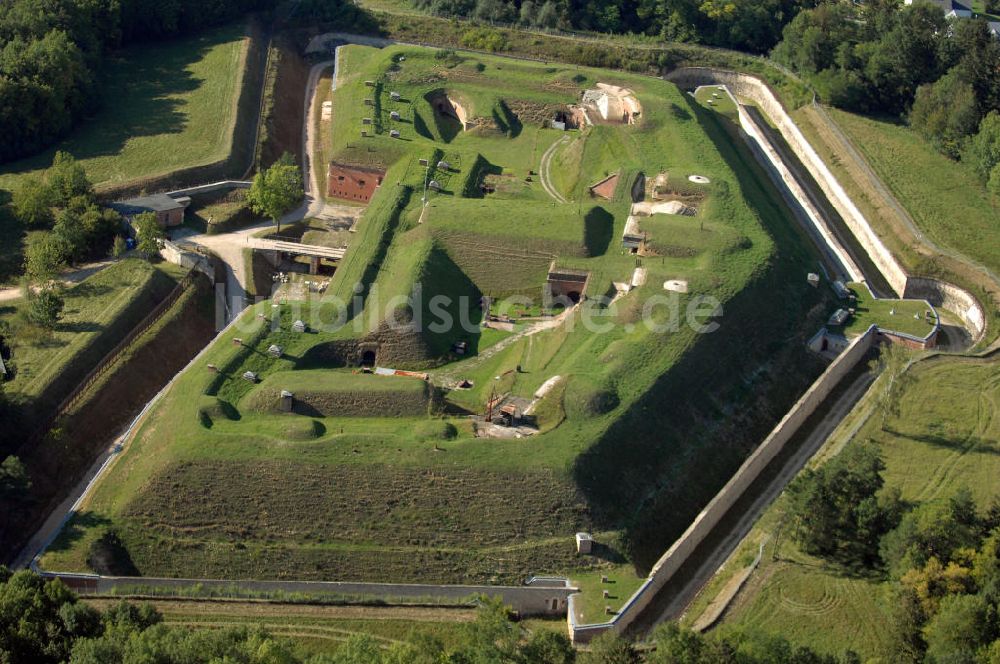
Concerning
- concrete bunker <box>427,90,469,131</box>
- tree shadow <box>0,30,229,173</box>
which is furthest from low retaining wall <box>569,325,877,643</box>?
tree shadow <box>0,30,229,173</box>

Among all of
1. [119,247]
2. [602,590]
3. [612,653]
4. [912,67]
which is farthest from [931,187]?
[612,653]

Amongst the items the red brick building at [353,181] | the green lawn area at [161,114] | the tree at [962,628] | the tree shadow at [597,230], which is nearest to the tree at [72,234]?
the green lawn area at [161,114]

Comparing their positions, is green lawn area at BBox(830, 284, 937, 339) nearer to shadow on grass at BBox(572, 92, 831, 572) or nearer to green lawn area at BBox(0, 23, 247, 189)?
shadow on grass at BBox(572, 92, 831, 572)

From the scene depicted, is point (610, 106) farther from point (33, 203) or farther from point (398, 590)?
point (398, 590)

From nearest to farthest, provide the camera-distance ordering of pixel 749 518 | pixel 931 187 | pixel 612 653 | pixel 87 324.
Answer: pixel 612 653, pixel 749 518, pixel 87 324, pixel 931 187

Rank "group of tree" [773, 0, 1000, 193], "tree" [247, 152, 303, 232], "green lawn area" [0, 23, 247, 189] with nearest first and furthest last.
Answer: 1. "tree" [247, 152, 303, 232]
2. "green lawn area" [0, 23, 247, 189]
3. "group of tree" [773, 0, 1000, 193]

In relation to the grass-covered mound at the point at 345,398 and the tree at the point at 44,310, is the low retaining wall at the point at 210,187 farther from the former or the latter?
the grass-covered mound at the point at 345,398

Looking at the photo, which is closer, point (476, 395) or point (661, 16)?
point (476, 395)
